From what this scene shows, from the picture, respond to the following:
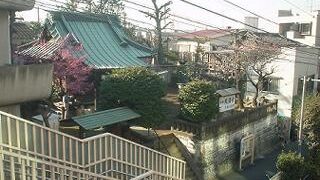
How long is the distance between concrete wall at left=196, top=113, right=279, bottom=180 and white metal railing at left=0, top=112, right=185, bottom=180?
26.3ft

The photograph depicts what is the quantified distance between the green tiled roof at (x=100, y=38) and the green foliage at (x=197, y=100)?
20.4 feet

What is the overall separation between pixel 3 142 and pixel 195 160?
14.8 metres

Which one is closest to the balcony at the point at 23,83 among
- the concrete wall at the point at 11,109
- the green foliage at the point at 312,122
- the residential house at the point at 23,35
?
the concrete wall at the point at 11,109

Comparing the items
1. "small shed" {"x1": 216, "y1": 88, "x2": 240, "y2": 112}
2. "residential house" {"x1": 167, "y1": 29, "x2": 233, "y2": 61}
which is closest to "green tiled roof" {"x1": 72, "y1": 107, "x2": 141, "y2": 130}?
"small shed" {"x1": 216, "y1": 88, "x2": 240, "y2": 112}

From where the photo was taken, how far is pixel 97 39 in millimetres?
28203

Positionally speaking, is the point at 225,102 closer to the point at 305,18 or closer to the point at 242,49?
the point at 242,49

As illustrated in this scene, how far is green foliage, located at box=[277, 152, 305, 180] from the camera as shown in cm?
2052

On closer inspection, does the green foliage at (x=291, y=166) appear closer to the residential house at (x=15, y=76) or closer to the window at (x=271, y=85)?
the residential house at (x=15, y=76)

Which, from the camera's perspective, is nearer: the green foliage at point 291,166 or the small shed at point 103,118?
the small shed at point 103,118

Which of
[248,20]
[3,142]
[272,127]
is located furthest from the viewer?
[248,20]

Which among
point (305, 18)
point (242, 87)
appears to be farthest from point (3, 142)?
point (305, 18)

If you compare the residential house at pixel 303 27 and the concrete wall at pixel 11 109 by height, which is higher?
the residential house at pixel 303 27

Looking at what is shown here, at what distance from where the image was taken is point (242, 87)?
33312 mm

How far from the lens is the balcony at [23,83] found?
1073cm
